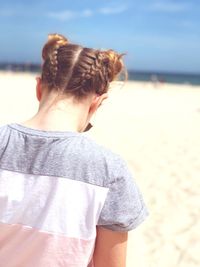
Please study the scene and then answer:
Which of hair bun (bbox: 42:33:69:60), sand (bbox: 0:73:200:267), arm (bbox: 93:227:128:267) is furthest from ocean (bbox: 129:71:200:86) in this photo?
arm (bbox: 93:227:128:267)

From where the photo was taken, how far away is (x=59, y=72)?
128cm

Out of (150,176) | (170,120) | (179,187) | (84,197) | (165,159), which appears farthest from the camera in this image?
(170,120)

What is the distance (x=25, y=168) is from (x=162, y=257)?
9.46 feet

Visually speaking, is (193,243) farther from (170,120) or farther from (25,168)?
(170,120)

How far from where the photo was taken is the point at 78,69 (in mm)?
1267

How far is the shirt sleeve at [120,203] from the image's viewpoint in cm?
121

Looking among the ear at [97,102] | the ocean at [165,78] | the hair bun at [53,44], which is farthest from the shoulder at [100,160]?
the ocean at [165,78]

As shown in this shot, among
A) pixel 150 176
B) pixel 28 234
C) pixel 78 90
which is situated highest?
pixel 78 90

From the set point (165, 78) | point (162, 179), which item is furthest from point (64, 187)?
point (165, 78)

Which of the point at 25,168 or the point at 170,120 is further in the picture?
the point at 170,120

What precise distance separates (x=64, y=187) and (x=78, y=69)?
12.0 inches

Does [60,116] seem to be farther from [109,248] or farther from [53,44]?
[109,248]

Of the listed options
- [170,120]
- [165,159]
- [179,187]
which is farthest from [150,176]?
[170,120]

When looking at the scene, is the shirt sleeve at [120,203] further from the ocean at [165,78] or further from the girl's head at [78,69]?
the ocean at [165,78]
